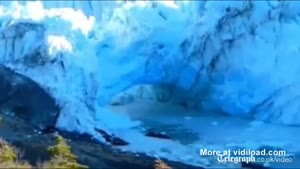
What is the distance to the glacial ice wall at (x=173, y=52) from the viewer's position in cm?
1270

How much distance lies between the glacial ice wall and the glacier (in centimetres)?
2

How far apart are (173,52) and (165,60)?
10.1 inches

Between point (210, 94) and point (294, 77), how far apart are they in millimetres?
1781

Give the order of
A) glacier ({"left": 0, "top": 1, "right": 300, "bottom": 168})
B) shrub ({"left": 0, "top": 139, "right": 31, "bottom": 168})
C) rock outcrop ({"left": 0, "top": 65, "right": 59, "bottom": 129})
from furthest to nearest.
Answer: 1. glacier ({"left": 0, "top": 1, "right": 300, "bottom": 168})
2. rock outcrop ({"left": 0, "top": 65, "right": 59, "bottom": 129})
3. shrub ({"left": 0, "top": 139, "right": 31, "bottom": 168})

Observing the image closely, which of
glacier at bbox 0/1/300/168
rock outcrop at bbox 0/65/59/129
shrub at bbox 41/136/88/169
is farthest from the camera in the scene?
glacier at bbox 0/1/300/168

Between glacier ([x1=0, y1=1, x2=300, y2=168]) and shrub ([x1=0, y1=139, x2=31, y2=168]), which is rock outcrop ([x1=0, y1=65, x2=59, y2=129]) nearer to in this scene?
glacier ([x1=0, y1=1, x2=300, y2=168])

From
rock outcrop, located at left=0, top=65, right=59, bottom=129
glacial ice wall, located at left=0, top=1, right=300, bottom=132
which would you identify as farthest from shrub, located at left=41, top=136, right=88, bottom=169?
glacial ice wall, located at left=0, top=1, right=300, bottom=132

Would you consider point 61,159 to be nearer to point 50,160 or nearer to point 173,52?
point 50,160

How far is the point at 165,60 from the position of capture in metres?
15.7

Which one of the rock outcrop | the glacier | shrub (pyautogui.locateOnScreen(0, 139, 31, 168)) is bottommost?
shrub (pyautogui.locateOnScreen(0, 139, 31, 168))

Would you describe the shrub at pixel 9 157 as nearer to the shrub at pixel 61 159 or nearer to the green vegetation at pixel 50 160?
the green vegetation at pixel 50 160

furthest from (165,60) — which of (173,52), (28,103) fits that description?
(28,103)

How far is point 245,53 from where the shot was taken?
46.8 ft

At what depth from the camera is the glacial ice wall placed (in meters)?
12.7
